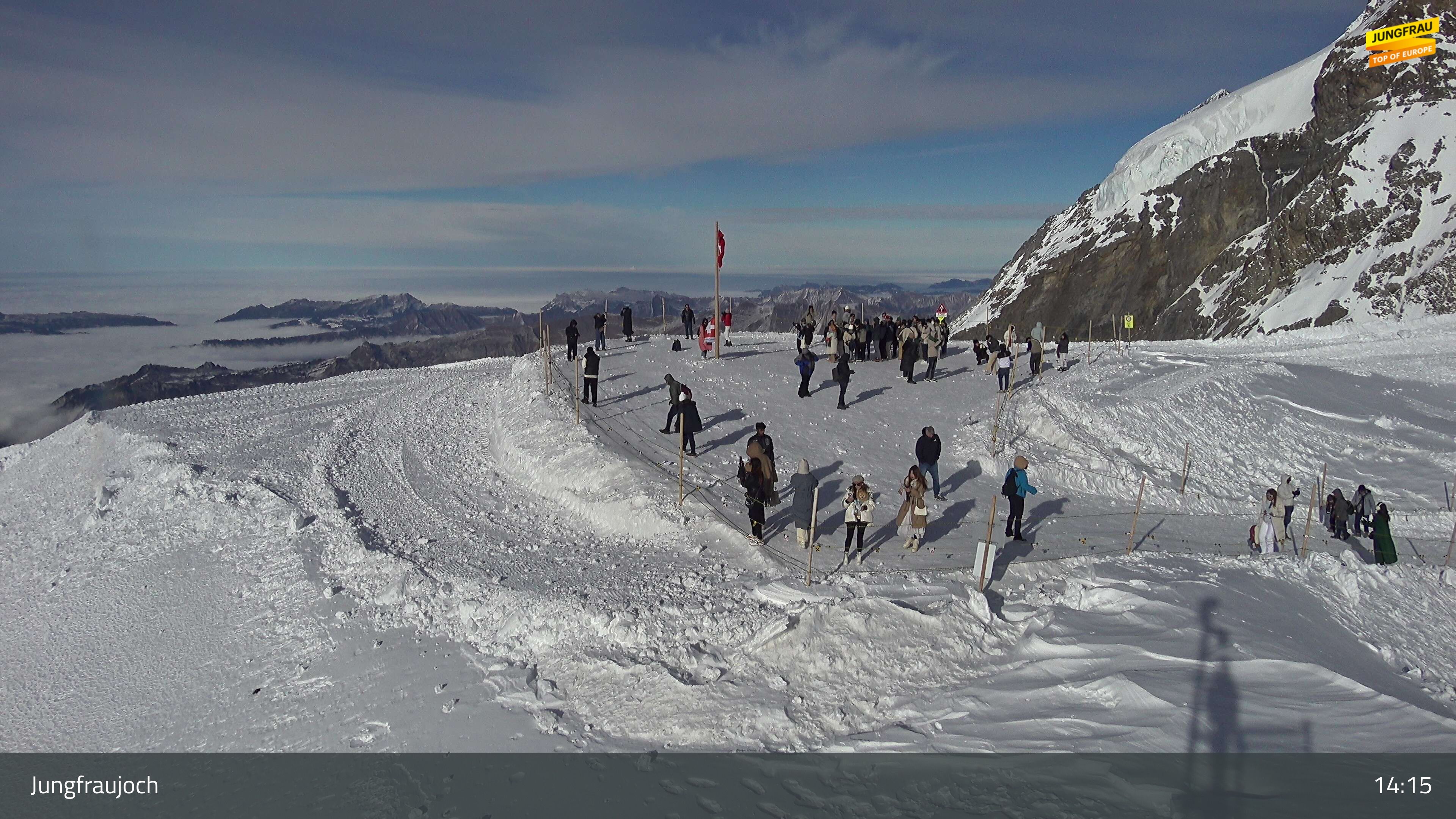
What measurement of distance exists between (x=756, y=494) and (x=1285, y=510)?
10673 mm

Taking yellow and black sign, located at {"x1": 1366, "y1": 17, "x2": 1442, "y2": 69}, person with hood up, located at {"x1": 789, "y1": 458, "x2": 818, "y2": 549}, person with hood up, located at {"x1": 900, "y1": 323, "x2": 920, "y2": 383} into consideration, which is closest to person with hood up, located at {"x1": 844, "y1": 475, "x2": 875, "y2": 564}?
person with hood up, located at {"x1": 789, "y1": 458, "x2": 818, "y2": 549}

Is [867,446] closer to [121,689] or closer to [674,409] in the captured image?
[674,409]

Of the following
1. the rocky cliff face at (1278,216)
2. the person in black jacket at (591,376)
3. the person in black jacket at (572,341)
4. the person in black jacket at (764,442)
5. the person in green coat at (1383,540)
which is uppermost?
the rocky cliff face at (1278,216)

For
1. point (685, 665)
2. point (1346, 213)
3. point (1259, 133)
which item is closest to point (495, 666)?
point (685, 665)

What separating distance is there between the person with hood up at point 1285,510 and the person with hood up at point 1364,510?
1.42 m

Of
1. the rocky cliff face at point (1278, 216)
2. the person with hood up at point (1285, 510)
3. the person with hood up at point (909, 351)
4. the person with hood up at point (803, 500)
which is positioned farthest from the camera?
the rocky cliff face at point (1278, 216)

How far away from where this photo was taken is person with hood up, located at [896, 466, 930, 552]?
509 inches

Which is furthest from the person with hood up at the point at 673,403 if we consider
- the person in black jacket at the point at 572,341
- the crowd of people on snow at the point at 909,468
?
the person in black jacket at the point at 572,341

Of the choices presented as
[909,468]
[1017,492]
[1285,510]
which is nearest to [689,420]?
[909,468]

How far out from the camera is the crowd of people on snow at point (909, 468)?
13.1 meters

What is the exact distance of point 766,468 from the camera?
13.4 meters

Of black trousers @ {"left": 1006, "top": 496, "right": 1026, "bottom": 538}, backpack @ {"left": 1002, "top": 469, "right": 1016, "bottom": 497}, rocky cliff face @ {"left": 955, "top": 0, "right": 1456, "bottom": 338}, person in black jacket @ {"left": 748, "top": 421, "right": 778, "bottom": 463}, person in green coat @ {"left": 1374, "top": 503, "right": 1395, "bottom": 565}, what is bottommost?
person in green coat @ {"left": 1374, "top": 503, "right": 1395, "bottom": 565}

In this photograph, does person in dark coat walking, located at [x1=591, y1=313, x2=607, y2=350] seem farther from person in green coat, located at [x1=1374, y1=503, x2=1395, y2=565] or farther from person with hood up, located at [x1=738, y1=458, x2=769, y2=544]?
person in green coat, located at [x1=1374, y1=503, x2=1395, y2=565]

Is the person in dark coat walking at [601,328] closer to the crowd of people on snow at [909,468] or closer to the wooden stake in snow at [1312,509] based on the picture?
the crowd of people on snow at [909,468]
